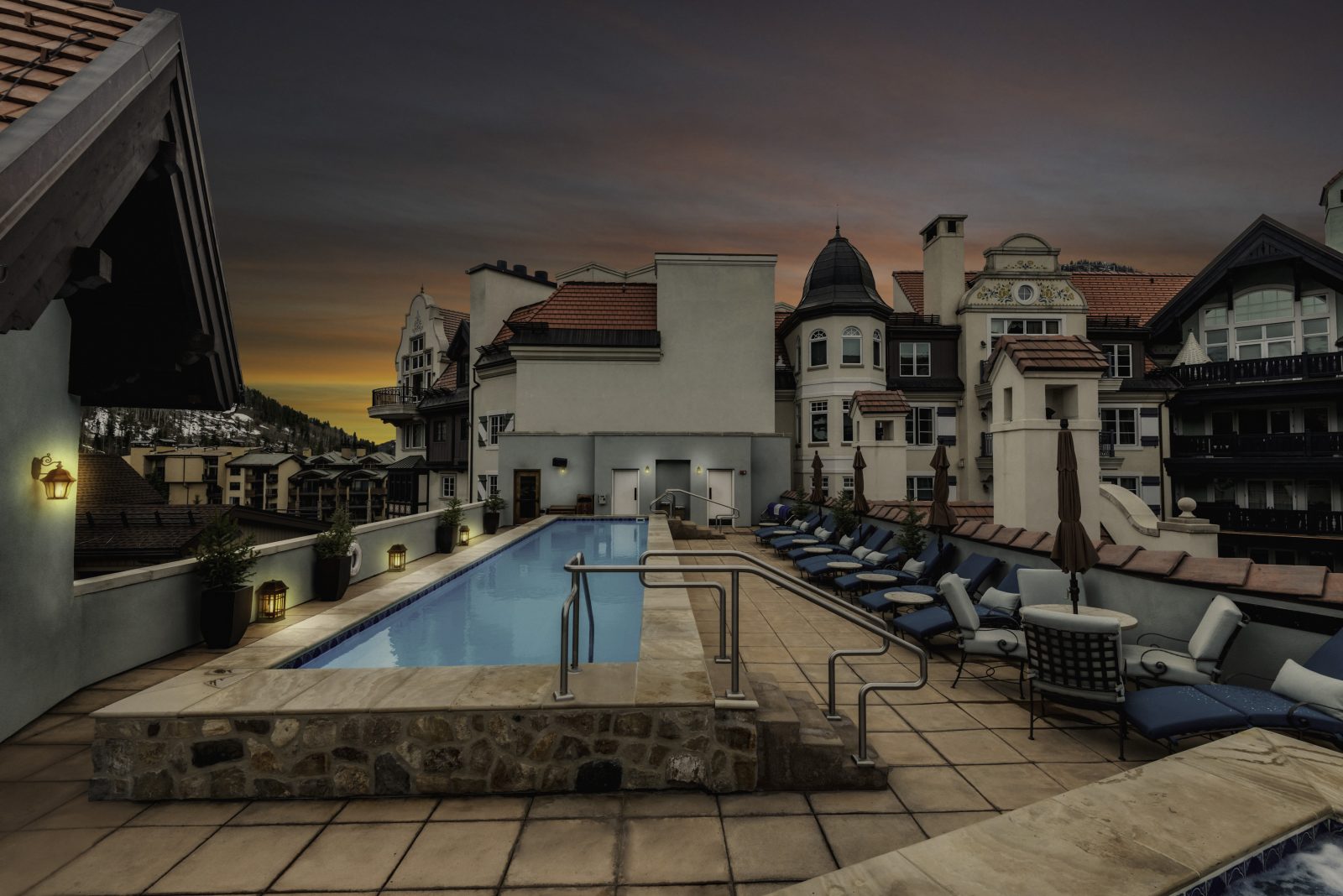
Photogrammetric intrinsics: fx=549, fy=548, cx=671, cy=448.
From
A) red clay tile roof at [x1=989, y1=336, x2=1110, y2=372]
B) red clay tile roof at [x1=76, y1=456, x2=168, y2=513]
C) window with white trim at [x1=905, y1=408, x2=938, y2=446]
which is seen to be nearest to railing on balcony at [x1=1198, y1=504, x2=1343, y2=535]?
window with white trim at [x1=905, y1=408, x2=938, y2=446]

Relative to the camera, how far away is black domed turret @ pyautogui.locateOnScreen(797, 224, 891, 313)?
961 inches

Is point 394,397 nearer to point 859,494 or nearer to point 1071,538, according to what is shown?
point 859,494

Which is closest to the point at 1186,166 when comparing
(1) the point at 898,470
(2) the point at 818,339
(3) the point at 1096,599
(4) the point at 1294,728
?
(2) the point at 818,339

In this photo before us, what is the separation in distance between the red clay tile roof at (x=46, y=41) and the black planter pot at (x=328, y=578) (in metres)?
7.11

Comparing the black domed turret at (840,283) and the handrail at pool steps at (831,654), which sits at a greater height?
the black domed turret at (840,283)

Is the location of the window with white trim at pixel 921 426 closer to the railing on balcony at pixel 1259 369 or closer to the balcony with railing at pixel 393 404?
the railing on balcony at pixel 1259 369

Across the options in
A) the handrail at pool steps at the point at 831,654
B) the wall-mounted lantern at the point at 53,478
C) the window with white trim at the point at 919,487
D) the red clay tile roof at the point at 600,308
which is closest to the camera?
the handrail at pool steps at the point at 831,654

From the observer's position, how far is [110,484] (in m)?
20.6

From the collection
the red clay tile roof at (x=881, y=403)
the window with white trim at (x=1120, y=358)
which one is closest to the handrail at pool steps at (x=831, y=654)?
the red clay tile roof at (x=881, y=403)

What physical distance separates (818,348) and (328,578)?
2152 centimetres

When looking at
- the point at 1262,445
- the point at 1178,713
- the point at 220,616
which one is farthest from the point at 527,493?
the point at 1262,445

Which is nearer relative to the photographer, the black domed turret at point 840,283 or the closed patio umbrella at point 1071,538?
the closed patio umbrella at point 1071,538

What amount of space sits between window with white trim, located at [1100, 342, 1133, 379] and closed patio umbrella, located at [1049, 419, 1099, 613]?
24.9m

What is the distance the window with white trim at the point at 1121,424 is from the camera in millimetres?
24094
